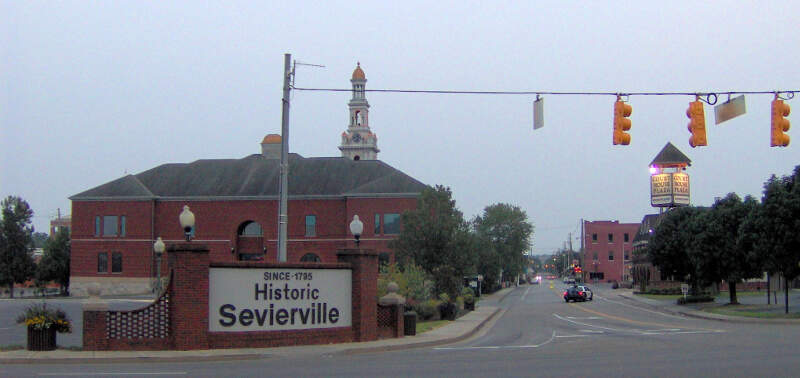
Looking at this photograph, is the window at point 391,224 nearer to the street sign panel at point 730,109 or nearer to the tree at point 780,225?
the tree at point 780,225

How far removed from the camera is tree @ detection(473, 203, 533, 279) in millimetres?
119812

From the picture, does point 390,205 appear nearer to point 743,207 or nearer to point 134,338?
point 743,207

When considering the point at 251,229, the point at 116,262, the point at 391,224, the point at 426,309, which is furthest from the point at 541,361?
the point at 116,262

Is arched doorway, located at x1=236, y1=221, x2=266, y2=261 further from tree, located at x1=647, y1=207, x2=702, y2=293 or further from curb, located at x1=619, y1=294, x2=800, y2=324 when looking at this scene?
curb, located at x1=619, y1=294, x2=800, y2=324

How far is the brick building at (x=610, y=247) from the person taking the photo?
153875 millimetres

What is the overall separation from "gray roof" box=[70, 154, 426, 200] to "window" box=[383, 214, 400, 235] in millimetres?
2787

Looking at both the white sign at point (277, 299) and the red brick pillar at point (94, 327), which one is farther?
the white sign at point (277, 299)

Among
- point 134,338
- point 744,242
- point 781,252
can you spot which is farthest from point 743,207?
point 134,338

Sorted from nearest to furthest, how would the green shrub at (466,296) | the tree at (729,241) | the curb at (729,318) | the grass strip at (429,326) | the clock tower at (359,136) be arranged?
the grass strip at (429,326)
the curb at (729,318)
the green shrub at (466,296)
the tree at (729,241)
the clock tower at (359,136)

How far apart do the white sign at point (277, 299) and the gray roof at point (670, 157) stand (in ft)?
318

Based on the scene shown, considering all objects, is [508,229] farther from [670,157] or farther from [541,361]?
[541,361]

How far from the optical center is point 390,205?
236 feet

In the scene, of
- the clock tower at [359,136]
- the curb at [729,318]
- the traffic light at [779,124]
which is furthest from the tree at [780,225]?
the clock tower at [359,136]

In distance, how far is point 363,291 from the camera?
24.0 metres
